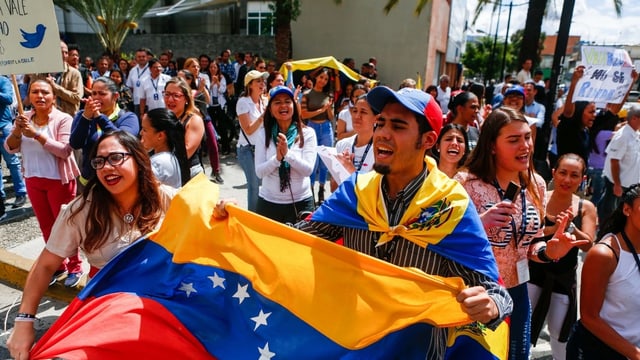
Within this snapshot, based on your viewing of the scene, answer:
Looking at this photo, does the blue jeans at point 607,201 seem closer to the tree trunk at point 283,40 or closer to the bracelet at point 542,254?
the bracelet at point 542,254

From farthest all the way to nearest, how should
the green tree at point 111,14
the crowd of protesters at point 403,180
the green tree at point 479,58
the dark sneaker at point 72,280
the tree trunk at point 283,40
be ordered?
the green tree at point 479,58
the green tree at point 111,14
the tree trunk at point 283,40
the dark sneaker at point 72,280
the crowd of protesters at point 403,180

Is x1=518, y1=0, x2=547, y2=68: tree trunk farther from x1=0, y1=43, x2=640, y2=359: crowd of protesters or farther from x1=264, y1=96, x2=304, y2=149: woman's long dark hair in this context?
x1=264, y1=96, x2=304, y2=149: woman's long dark hair

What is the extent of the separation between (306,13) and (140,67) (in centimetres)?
1368

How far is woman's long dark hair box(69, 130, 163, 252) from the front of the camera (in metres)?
2.65

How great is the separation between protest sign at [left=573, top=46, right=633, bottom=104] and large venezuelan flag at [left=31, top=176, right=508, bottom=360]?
6359 mm

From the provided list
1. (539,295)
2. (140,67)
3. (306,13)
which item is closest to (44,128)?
(140,67)

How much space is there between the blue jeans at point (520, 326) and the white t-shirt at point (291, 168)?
2.20 meters

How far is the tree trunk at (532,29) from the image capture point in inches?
565

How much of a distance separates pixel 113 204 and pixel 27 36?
2.40 meters

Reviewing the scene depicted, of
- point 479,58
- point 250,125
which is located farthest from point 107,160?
point 479,58

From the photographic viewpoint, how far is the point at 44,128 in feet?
15.6

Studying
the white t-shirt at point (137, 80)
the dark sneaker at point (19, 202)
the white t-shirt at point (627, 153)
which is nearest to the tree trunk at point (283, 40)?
the white t-shirt at point (137, 80)

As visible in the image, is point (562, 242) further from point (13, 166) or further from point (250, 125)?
point (13, 166)

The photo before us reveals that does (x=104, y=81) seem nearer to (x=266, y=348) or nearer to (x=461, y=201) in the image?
(x=266, y=348)
